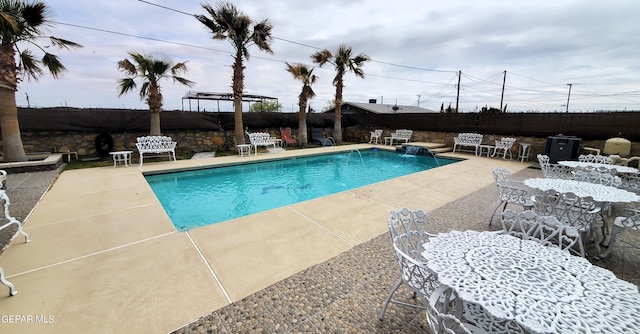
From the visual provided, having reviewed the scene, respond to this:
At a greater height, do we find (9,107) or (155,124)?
(9,107)

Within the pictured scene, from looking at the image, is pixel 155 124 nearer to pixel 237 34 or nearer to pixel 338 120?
pixel 237 34

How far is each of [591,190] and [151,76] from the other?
977cm

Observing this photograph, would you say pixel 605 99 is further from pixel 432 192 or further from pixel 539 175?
pixel 432 192

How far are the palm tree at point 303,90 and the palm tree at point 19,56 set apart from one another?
6552 millimetres

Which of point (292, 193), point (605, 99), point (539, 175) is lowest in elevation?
point (292, 193)

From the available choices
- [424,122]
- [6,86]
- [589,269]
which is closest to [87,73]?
[6,86]

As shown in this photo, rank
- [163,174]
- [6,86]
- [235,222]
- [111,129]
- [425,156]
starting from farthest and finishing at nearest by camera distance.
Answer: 1. [425,156]
2. [111,129]
3. [163,174]
4. [6,86]
5. [235,222]

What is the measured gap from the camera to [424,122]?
38.7 feet

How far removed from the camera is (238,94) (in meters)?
8.77

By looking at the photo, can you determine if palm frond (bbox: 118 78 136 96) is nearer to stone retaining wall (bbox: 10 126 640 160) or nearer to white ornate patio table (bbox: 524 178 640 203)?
stone retaining wall (bbox: 10 126 640 160)

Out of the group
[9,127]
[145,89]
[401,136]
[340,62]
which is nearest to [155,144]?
[145,89]

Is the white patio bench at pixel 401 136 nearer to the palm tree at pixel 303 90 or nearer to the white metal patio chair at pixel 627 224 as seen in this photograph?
the palm tree at pixel 303 90

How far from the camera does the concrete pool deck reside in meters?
1.68

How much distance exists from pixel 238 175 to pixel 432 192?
4.96 meters
